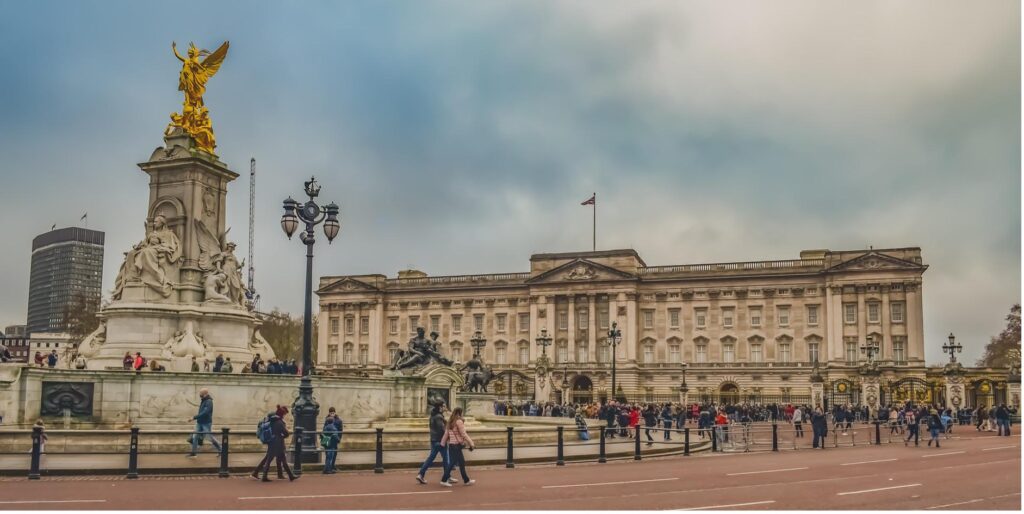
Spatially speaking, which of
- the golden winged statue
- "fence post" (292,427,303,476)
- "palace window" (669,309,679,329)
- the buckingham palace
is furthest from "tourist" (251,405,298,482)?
"palace window" (669,309,679,329)

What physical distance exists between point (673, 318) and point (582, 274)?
32.3 feet

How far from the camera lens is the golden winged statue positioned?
32.9 m

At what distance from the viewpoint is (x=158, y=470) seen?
1888cm

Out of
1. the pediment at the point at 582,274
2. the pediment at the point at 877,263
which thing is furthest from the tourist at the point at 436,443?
the pediment at the point at 582,274

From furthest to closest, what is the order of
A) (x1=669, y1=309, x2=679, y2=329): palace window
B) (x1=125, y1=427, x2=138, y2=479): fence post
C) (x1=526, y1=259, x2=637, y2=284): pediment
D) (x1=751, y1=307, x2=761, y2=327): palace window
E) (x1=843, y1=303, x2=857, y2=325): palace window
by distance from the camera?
(x1=526, y1=259, x2=637, y2=284): pediment → (x1=669, y1=309, x2=679, y2=329): palace window → (x1=751, y1=307, x2=761, y2=327): palace window → (x1=843, y1=303, x2=857, y2=325): palace window → (x1=125, y1=427, x2=138, y2=479): fence post

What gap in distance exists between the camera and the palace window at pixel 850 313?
302 ft

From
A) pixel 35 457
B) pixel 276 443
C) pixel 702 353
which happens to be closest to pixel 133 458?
pixel 35 457

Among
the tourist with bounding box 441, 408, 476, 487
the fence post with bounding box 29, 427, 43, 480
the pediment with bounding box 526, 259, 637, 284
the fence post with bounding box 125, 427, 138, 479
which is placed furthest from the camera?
the pediment with bounding box 526, 259, 637, 284

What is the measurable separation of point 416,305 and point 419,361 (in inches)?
2977

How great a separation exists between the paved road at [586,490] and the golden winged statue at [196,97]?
1701 centimetres

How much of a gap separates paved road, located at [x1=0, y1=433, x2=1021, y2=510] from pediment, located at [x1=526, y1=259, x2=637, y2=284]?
247ft

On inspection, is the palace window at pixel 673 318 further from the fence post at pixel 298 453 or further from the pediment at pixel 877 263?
the fence post at pixel 298 453

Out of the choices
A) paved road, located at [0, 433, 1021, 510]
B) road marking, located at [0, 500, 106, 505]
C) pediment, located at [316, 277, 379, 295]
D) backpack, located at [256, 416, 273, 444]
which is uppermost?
pediment, located at [316, 277, 379, 295]

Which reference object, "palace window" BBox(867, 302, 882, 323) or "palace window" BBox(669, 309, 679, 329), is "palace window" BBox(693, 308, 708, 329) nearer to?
"palace window" BBox(669, 309, 679, 329)
